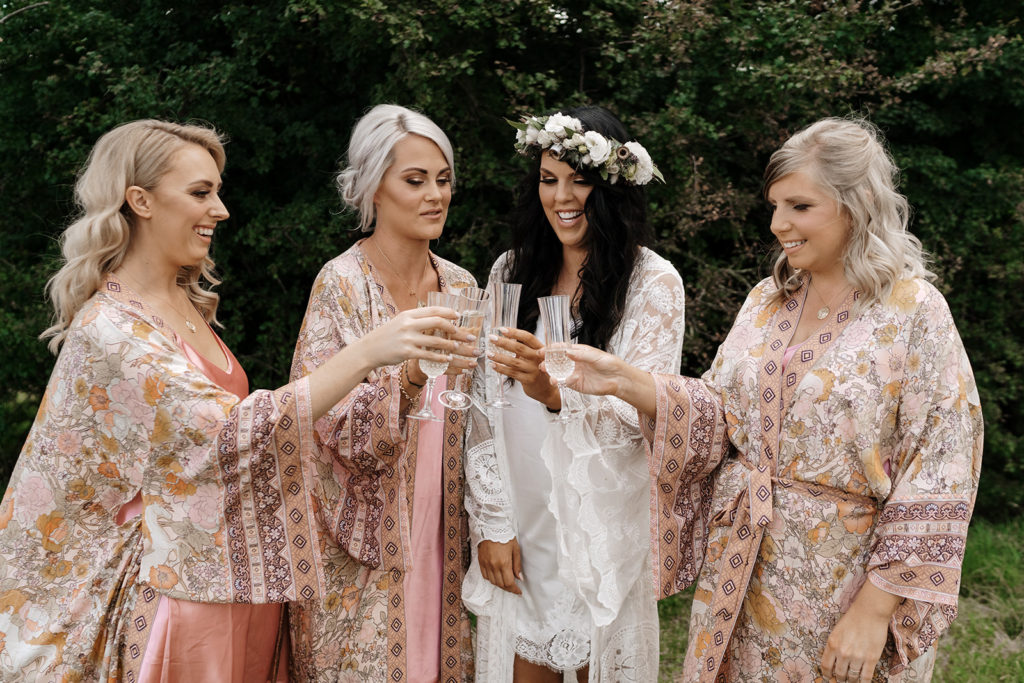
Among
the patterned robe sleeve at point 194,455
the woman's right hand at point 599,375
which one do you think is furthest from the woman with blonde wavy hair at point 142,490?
the woman's right hand at point 599,375

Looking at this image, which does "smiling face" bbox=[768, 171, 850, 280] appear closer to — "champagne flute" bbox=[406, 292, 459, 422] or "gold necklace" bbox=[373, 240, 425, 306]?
"champagne flute" bbox=[406, 292, 459, 422]

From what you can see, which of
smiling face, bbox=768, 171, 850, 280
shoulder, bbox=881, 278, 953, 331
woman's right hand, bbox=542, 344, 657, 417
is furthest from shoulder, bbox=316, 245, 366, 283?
shoulder, bbox=881, 278, 953, 331

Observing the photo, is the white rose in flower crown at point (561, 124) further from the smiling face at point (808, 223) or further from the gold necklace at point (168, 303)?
the gold necklace at point (168, 303)

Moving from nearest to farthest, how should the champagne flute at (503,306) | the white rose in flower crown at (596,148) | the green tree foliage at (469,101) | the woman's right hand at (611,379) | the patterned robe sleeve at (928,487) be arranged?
the patterned robe sleeve at (928,487) < the champagne flute at (503,306) < the woman's right hand at (611,379) < the white rose in flower crown at (596,148) < the green tree foliage at (469,101)

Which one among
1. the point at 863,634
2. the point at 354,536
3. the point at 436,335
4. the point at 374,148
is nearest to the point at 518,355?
the point at 436,335

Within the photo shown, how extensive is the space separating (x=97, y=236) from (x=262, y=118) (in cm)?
320

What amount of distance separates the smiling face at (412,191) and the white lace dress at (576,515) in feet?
1.99

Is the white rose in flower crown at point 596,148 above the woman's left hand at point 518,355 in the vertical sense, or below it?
above

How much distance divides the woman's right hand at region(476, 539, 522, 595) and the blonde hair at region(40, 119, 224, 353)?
5.03 ft

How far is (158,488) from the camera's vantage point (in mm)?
2664

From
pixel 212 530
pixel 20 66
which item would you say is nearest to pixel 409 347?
pixel 212 530

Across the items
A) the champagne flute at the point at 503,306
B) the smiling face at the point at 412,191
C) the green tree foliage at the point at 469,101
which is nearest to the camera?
the champagne flute at the point at 503,306

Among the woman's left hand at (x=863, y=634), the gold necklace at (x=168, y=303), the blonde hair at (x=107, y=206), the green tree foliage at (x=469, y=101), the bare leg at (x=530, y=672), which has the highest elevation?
the green tree foliage at (x=469, y=101)

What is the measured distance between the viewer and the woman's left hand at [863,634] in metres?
2.60
